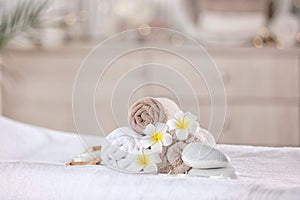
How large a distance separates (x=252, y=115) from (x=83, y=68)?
6.23 ft

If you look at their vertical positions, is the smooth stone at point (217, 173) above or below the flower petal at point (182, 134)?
below

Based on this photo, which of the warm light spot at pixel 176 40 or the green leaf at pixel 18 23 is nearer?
the green leaf at pixel 18 23

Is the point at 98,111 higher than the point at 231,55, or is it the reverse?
the point at 98,111

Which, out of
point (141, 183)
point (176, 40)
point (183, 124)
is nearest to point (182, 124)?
point (183, 124)

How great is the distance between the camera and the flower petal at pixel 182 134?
5.42ft

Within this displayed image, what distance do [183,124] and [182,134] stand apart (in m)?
0.03

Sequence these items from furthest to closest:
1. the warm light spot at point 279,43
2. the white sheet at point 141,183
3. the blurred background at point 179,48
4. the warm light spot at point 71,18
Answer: the warm light spot at point 71,18 → the warm light spot at point 279,43 → the blurred background at point 179,48 → the white sheet at point 141,183

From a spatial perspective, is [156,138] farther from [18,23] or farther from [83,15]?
[83,15]

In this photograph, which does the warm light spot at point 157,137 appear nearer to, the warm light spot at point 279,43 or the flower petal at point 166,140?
the flower petal at point 166,140

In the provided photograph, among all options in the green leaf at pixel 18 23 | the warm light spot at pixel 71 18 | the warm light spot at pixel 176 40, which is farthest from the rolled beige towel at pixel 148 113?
the warm light spot at pixel 71 18

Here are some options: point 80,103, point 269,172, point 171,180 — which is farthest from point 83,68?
point 269,172

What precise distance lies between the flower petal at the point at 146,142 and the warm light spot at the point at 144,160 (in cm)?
3

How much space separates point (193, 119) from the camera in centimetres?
168

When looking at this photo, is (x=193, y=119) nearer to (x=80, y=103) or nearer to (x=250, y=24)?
(x=80, y=103)
